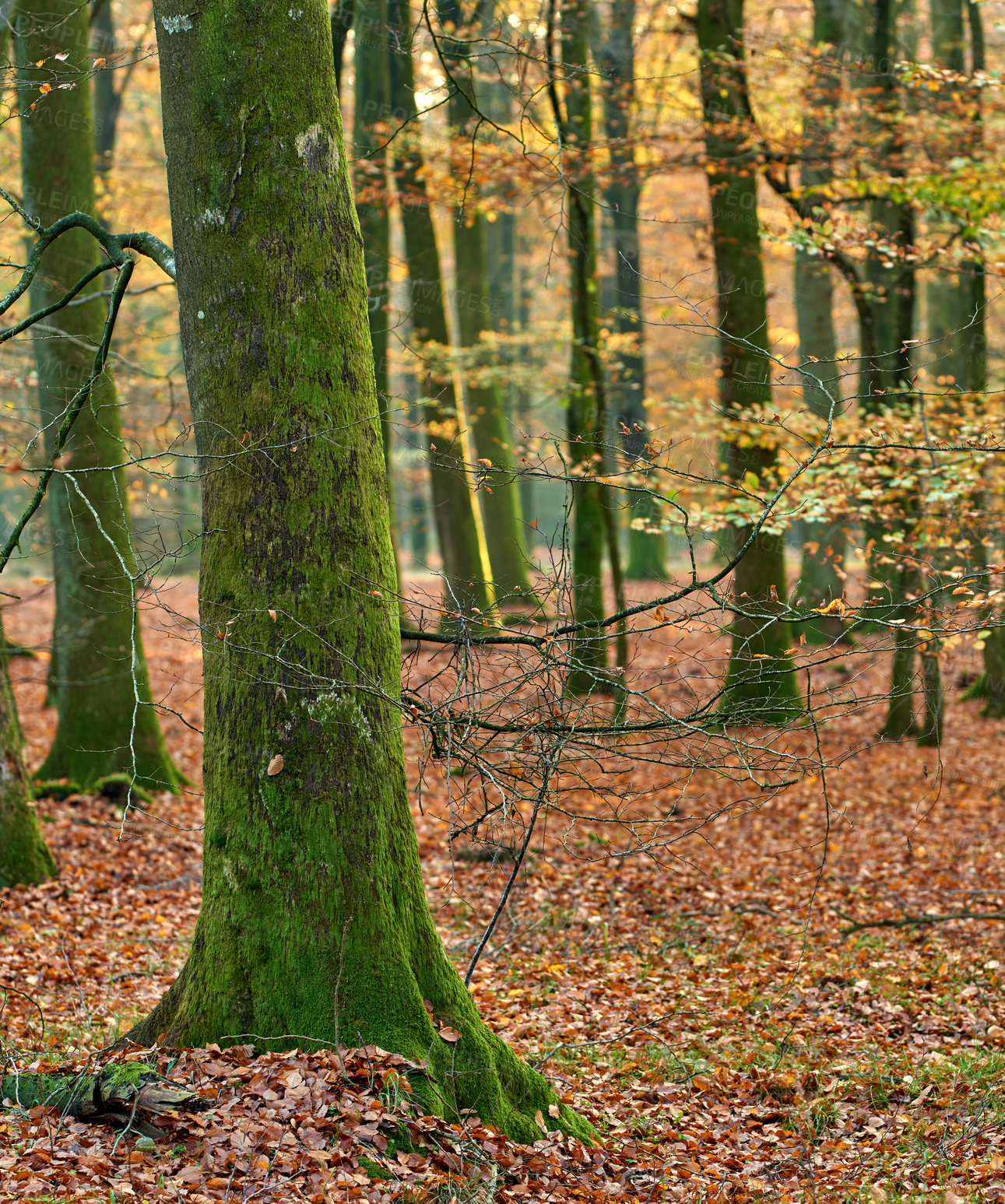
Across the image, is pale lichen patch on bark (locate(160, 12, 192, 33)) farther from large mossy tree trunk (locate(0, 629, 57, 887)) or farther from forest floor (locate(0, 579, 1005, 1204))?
large mossy tree trunk (locate(0, 629, 57, 887))

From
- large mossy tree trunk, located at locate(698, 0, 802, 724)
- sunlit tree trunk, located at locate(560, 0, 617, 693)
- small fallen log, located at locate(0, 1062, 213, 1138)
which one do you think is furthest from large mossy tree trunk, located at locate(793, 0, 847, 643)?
small fallen log, located at locate(0, 1062, 213, 1138)

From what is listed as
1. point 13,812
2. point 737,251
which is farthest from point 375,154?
point 13,812

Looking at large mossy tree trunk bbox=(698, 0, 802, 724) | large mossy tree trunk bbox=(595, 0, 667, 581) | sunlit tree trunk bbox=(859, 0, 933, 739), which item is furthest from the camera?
large mossy tree trunk bbox=(595, 0, 667, 581)

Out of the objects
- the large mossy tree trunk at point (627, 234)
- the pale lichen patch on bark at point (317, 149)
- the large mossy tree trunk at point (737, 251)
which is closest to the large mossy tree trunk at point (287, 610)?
the pale lichen patch on bark at point (317, 149)

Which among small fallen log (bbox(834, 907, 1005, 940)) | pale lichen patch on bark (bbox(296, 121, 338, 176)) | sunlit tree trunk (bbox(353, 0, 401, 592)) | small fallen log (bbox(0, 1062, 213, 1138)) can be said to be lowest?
small fallen log (bbox(834, 907, 1005, 940))

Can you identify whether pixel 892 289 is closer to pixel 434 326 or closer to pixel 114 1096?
pixel 434 326

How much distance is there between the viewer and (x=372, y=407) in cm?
425

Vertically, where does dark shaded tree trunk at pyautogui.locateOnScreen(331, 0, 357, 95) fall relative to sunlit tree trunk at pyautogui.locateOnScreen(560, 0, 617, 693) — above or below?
above

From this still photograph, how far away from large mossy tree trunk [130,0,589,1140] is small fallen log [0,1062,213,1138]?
12.2 inches

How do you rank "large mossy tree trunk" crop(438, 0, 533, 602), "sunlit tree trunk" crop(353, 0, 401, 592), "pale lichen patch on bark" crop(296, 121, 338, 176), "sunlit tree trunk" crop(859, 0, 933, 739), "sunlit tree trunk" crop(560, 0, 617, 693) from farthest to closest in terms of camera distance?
1. "large mossy tree trunk" crop(438, 0, 533, 602)
2. "sunlit tree trunk" crop(560, 0, 617, 693)
3. "sunlit tree trunk" crop(353, 0, 401, 592)
4. "sunlit tree trunk" crop(859, 0, 933, 739)
5. "pale lichen patch on bark" crop(296, 121, 338, 176)

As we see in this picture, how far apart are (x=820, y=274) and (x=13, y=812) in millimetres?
12107

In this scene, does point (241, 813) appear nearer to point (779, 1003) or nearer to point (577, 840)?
point (779, 1003)

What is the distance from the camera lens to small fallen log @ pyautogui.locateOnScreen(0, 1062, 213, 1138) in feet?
11.8

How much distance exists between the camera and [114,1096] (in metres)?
3.62
